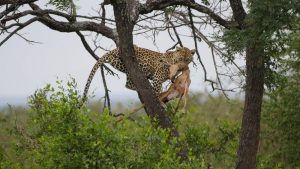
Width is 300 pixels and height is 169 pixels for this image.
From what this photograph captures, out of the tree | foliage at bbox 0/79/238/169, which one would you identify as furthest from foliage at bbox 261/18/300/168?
foliage at bbox 0/79/238/169

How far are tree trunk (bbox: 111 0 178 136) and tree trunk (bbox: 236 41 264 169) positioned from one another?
105 centimetres

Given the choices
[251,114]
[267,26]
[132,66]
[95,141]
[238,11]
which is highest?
[238,11]

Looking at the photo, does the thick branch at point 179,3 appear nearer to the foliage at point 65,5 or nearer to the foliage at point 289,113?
the foliage at point 65,5

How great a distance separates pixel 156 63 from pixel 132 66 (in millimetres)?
1072

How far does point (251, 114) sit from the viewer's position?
855cm

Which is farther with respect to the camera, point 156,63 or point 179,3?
point 156,63

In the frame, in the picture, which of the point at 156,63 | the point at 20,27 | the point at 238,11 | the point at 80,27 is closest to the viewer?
the point at 238,11

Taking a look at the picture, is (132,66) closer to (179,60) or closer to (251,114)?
(179,60)

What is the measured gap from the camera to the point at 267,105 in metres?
14.6

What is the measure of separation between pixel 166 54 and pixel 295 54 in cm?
564

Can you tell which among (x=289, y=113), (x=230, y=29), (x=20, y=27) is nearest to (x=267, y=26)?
(x=230, y=29)

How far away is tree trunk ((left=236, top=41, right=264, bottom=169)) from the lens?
8.46 meters

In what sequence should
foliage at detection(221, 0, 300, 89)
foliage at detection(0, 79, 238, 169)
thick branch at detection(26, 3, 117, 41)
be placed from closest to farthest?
foliage at detection(0, 79, 238, 169)
foliage at detection(221, 0, 300, 89)
thick branch at detection(26, 3, 117, 41)

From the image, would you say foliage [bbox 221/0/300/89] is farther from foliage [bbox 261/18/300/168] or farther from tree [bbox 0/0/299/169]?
foliage [bbox 261/18/300/168]
